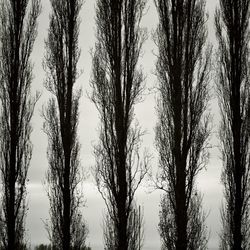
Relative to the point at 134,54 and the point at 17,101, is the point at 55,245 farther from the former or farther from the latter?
the point at 134,54

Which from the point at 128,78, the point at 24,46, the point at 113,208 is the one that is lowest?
the point at 113,208

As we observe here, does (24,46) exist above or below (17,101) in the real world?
above

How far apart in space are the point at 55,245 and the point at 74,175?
7.21 feet

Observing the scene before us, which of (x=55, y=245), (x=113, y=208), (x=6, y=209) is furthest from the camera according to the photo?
(x=55, y=245)

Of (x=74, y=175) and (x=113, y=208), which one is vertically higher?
(x=74, y=175)

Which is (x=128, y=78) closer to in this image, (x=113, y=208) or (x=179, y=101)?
(x=179, y=101)

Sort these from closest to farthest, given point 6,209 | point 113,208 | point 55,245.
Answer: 1. point 113,208
2. point 6,209
3. point 55,245

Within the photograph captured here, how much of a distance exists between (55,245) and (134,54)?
621 cm

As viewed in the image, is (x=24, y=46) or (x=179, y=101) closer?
(x=179, y=101)

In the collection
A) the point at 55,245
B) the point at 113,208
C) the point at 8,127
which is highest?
the point at 8,127

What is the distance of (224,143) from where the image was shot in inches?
537

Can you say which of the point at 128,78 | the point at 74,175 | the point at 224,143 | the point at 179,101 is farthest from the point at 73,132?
the point at 224,143

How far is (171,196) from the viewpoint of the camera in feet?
41.0

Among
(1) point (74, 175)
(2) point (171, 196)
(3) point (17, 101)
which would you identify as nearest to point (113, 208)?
(2) point (171, 196)
